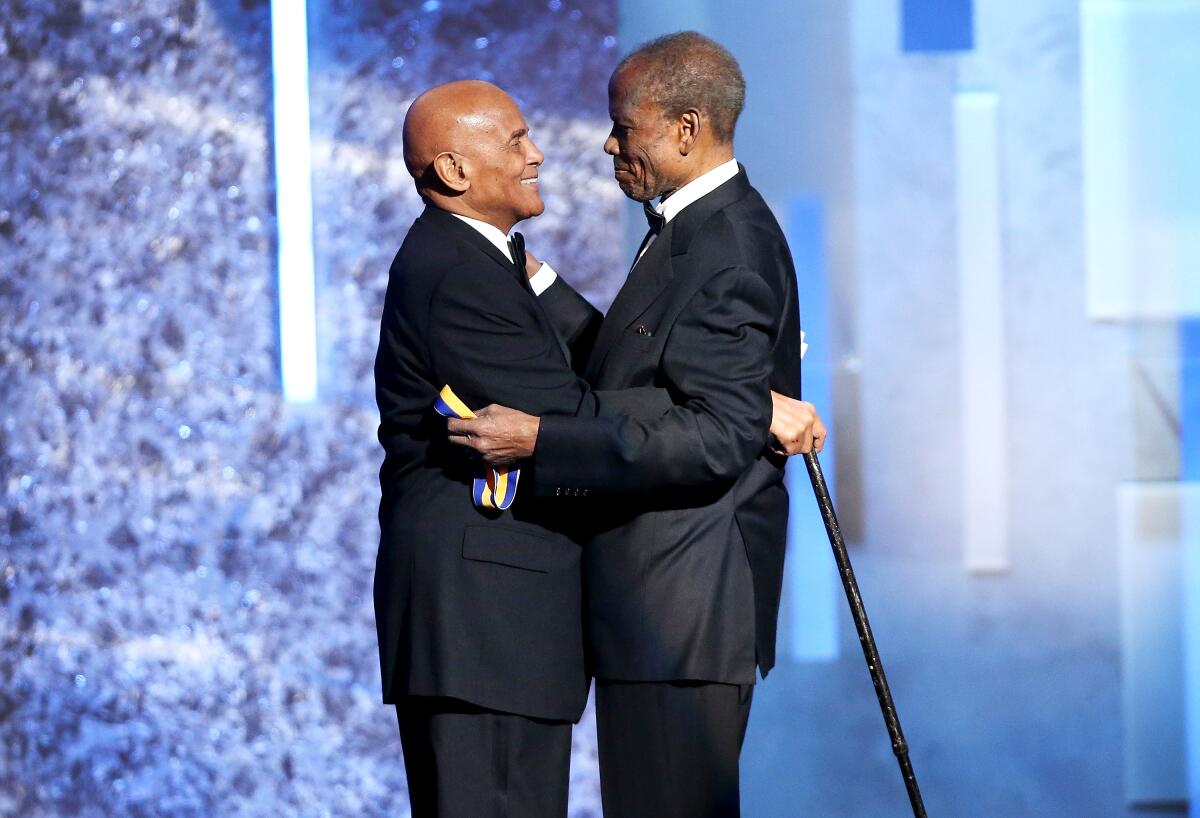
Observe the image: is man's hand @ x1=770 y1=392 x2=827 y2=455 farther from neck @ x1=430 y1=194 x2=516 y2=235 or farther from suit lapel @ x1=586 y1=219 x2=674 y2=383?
neck @ x1=430 y1=194 x2=516 y2=235

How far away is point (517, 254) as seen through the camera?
7.13ft

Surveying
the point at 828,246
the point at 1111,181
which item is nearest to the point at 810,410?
the point at 828,246

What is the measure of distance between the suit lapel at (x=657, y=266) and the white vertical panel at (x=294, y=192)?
1.36 metres

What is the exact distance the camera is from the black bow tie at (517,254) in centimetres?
212

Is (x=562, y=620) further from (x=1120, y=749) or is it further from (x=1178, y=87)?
(x=1178, y=87)

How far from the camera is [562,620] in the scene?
205cm

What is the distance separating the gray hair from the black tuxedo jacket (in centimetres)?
12

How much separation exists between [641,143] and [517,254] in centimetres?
24

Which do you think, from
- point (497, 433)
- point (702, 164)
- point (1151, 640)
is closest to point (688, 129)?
point (702, 164)

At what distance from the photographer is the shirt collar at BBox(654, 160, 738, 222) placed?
2.13 m

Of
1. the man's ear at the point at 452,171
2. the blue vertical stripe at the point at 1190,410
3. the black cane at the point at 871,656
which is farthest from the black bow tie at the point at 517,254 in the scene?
the blue vertical stripe at the point at 1190,410

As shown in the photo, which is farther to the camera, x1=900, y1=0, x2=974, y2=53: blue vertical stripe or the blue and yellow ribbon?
x1=900, y1=0, x2=974, y2=53: blue vertical stripe

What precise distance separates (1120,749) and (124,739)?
2279 mm

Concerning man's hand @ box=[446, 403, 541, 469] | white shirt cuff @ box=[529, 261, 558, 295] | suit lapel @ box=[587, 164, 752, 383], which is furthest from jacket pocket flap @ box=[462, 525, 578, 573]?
white shirt cuff @ box=[529, 261, 558, 295]
